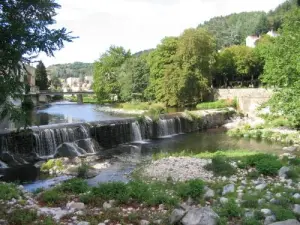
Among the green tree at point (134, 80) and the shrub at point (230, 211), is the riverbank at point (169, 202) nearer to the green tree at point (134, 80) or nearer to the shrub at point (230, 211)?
the shrub at point (230, 211)

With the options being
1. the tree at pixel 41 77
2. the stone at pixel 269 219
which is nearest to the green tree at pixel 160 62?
the tree at pixel 41 77

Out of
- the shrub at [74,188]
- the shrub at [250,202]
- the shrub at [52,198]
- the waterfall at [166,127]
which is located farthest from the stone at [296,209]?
the waterfall at [166,127]

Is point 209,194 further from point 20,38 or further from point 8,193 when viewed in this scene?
point 20,38

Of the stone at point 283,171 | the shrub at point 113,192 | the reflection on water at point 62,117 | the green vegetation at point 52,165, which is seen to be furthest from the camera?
the reflection on water at point 62,117

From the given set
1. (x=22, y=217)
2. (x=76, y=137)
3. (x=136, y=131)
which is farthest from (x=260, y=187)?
(x=136, y=131)

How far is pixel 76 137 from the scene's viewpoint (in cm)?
2520

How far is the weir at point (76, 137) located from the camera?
72.7 feet

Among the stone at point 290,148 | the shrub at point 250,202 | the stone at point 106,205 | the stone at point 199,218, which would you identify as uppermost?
the stone at point 199,218

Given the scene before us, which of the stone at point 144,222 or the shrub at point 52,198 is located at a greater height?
the shrub at point 52,198

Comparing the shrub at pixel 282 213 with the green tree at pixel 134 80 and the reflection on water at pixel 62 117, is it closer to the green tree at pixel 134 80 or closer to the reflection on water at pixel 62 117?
the reflection on water at pixel 62 117

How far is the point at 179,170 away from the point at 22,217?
8.26 metres

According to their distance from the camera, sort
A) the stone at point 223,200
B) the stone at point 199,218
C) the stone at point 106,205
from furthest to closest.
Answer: the stone at point 223,200, the stone at point 106,205, the stone at point 199,218

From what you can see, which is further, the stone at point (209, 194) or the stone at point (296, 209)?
the stone at point (209, 194)

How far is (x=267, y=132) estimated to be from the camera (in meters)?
29.6
